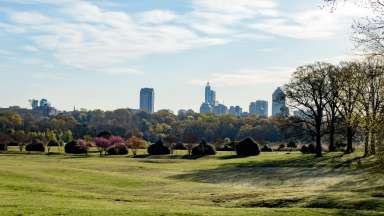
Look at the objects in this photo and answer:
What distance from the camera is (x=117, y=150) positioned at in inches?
3706

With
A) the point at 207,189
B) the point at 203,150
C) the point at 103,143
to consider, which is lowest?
the point at 207,189

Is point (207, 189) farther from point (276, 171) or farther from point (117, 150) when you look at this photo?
point (117, 150)

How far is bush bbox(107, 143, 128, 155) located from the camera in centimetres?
9362

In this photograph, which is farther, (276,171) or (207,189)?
(276,171)

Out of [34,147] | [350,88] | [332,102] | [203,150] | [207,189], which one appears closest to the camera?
[207,189]

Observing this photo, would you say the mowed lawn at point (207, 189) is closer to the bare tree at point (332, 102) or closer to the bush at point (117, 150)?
the bare tree at point (332, 102)

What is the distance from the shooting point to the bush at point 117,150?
307ft

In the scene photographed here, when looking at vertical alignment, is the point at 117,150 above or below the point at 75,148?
below

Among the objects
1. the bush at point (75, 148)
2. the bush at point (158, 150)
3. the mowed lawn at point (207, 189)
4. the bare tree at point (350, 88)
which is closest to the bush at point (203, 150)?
the bush at point (158, 150)

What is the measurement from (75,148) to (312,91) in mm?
41483

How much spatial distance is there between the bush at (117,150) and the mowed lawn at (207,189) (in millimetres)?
27539

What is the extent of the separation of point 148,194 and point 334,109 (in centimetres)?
4872

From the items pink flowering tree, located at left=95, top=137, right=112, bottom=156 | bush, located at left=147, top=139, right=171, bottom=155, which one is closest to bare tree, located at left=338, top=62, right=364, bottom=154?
bush, located at left=147, top=139, right=171, bottom=155

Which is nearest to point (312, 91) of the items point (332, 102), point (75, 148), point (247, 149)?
point (332, 102)
